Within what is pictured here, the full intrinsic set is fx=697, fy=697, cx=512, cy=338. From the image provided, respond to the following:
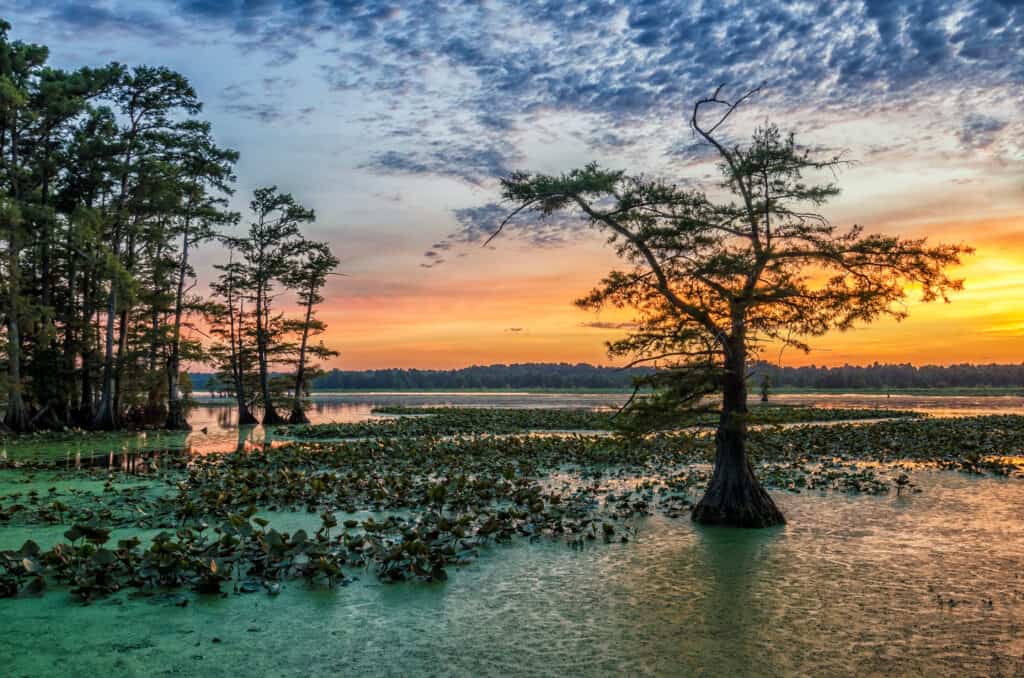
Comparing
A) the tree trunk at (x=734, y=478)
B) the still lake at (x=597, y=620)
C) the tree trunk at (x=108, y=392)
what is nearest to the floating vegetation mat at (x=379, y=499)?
the still lake at (x=597, y=620)

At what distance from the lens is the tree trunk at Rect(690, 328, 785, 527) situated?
1089cm

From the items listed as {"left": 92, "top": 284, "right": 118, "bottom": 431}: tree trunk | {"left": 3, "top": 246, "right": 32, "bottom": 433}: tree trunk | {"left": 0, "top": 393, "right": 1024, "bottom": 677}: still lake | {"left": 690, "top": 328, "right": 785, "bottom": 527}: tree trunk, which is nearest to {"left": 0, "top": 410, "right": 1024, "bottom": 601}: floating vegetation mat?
{"left": 0, "top": 393, "right": 1024, "bottom": 677}: still lake

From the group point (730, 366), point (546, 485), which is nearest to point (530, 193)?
point (730, 366)

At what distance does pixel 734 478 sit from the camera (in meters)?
11.2

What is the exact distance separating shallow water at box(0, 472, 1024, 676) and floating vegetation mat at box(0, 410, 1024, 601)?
1.63 feet

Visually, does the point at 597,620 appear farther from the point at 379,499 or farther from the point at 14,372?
the point at 14,372

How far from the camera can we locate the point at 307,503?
12141mm

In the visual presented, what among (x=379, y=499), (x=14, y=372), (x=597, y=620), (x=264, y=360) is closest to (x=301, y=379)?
(x=264, y=360)

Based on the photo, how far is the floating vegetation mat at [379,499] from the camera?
7426mm

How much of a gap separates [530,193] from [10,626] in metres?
9.33

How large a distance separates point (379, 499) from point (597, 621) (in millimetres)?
6802

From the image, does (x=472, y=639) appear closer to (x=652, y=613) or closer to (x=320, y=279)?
(x=652, y=613)

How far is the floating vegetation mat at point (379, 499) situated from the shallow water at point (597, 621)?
1.63 feet

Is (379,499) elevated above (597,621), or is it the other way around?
(379,499)
